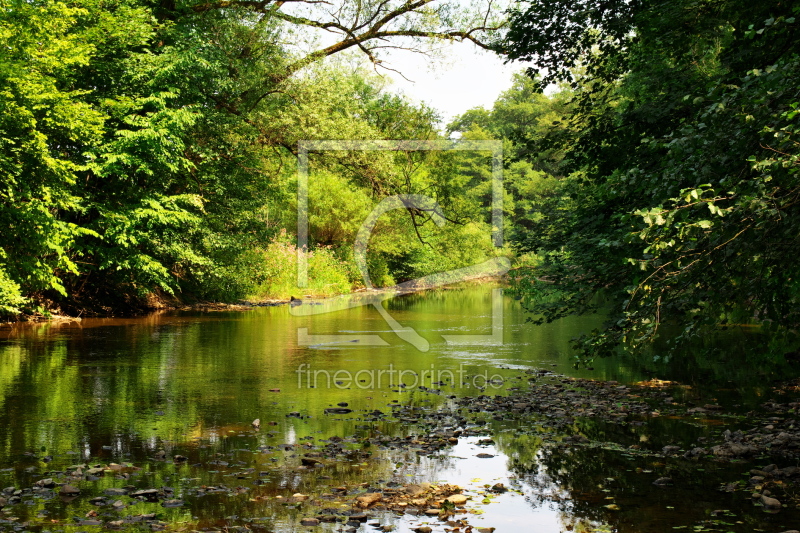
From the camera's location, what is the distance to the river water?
594 centimetres

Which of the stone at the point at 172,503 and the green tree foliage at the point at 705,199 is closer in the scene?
the green tree foliage at the point at 705,199

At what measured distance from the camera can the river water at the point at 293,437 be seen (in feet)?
19.5

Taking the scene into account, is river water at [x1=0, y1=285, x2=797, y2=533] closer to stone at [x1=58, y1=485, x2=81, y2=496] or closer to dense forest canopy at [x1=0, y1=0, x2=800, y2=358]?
stone at [x1=58, y1=485, x2=81, y2=496]

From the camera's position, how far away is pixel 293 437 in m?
8.64

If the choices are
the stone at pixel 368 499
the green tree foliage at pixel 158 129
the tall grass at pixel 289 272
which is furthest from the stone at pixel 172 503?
the tall grass at pixel 289 272

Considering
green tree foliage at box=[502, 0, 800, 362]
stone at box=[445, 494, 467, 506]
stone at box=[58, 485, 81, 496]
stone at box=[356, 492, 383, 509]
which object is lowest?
stone at box=[445, 494, 467, 506]

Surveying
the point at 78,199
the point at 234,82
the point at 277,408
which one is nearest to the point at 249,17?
the point at 234,82

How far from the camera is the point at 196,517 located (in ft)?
18.9

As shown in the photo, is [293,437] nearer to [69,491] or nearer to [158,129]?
[69,491]

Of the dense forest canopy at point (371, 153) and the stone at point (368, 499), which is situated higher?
the dense forest canopy at point (371, 153)

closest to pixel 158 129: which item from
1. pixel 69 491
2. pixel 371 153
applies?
pixel 371 153

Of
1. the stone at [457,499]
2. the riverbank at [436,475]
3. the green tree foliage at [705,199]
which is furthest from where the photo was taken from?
the stone at [457,499]

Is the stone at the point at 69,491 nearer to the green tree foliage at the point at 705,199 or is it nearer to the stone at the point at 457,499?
the stone at the point at 457,499

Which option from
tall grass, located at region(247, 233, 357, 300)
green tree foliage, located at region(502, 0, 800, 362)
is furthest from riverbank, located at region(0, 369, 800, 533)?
tall grass, located at region(247, 233, 357, 300)
